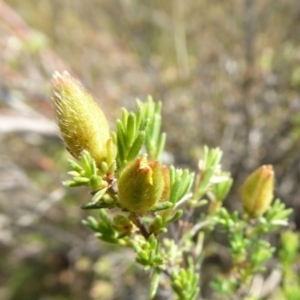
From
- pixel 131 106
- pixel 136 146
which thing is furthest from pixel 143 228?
pixel 131 106

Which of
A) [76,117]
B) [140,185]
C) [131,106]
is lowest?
[140,185]

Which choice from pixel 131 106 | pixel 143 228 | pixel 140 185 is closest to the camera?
pixel 140 185

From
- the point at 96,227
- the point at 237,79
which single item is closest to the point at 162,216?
the point at 96,227

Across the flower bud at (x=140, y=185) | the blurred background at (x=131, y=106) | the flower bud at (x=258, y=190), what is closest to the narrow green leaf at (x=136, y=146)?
the flower bud at (x=140, y=185)

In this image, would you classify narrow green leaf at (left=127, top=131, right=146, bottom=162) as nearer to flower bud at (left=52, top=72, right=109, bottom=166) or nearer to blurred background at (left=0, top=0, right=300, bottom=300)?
flower bud at (left=52, top=72, right=109, bottom=166)

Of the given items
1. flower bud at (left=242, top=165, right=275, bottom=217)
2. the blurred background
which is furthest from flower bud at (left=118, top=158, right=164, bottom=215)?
the blurred background

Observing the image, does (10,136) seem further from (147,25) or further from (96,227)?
(96,227)

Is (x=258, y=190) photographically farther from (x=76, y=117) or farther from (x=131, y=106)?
(x=131, y=106)
